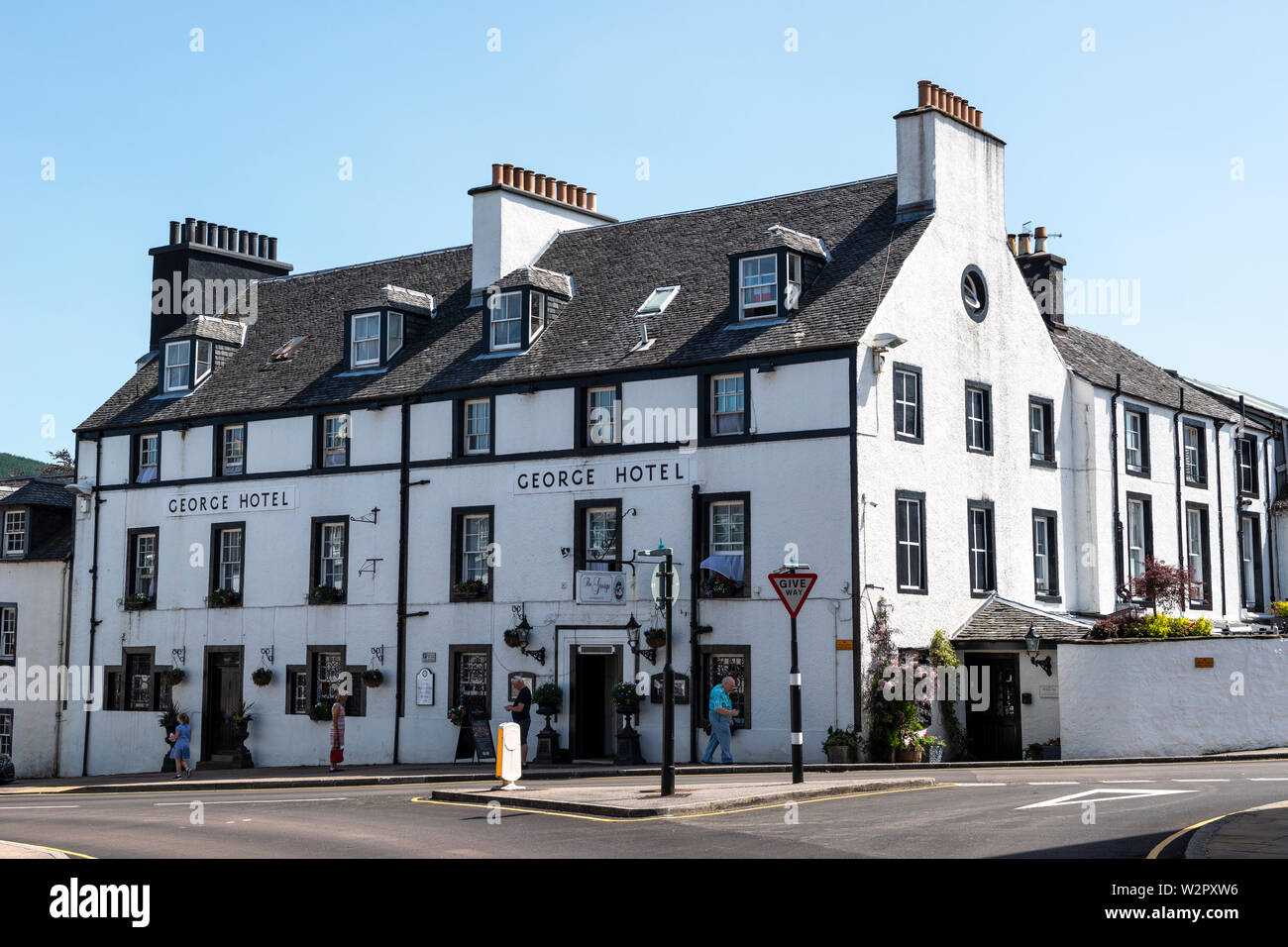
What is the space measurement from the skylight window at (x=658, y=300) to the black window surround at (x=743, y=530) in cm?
504

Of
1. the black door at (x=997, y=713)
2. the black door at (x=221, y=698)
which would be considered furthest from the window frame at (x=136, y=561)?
the black door at (x=997, y=713)

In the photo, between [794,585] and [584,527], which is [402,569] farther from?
[794,585]

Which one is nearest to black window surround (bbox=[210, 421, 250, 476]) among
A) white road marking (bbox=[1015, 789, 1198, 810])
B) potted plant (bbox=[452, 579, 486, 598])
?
potted plant (bbox=[452, 579, 486, 598])

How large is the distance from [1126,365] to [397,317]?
19.3 metres

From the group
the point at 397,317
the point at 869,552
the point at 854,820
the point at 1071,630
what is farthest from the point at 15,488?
the point at 854,820

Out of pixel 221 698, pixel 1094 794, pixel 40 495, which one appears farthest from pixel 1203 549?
pixel 40 495

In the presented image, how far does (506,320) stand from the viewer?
34.8 metres

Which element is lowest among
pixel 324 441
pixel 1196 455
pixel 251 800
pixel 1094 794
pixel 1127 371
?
pixel 251 800

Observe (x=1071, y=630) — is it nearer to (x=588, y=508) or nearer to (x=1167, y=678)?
(x=1167, y=678)

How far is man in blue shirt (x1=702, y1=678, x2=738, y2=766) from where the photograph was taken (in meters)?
27.9

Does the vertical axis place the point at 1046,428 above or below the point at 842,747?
above

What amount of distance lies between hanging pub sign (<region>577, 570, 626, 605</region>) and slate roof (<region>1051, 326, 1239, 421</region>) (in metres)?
13.2

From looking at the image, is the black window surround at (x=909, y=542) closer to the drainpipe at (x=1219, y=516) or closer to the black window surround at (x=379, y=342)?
the drainpipe at (x=1219, y=516)

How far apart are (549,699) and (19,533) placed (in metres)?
18.9
